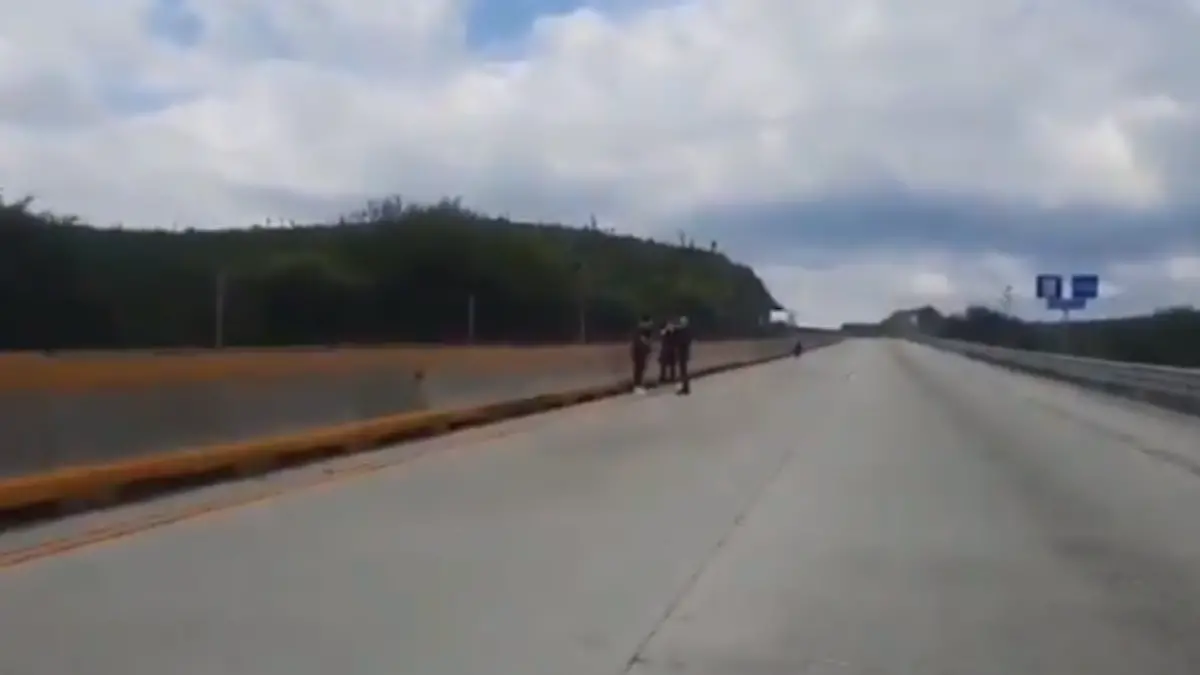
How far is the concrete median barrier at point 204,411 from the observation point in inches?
549

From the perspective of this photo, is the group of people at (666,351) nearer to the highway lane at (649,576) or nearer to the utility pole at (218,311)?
the utility pole at (218,311)

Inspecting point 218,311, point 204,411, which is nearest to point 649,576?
point 204,411

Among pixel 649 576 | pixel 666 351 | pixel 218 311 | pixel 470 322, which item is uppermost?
pixel 218 311

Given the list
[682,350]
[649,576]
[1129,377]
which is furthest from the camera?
[682,350]

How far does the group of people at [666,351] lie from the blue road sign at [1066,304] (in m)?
36.2

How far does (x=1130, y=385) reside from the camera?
44.6 m

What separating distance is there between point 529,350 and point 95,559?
21113 millimetres

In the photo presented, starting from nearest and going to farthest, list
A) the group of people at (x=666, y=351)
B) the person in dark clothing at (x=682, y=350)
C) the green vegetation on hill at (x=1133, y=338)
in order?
the group of people at (x=666, y=351), the person in dark clothing at (x=682, y=350), the green vegetation on hill at (x=1133, y=338)

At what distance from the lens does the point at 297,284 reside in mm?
33125

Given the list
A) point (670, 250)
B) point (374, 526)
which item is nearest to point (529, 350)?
point (374, 526)

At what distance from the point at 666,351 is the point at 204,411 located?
98.7ft

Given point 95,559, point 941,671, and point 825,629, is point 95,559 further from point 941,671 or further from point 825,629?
point 941,671

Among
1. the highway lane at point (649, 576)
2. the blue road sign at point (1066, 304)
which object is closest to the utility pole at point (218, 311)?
the highway lane at point (649, 576)

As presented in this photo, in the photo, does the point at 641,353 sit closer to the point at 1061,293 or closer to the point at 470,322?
the point at 470,322
